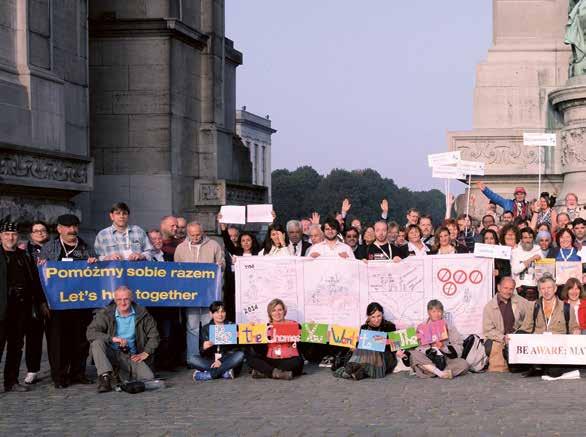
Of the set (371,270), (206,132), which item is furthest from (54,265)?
(206,132)

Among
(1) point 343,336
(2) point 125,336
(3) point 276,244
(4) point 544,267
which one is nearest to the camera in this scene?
(2) point 125,336

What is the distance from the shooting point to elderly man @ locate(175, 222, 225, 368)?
1545cm

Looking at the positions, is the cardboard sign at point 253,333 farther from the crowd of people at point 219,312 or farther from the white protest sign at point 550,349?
the white protest sign at point 550,349

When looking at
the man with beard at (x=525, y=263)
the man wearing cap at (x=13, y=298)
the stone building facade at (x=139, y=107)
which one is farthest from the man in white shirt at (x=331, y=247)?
the man wearing cap at (x=13, y=298)

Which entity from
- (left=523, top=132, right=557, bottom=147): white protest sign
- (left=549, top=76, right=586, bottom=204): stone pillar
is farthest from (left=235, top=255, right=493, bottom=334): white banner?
(left=549, top=76, right=586, bottom=204): stone pillar

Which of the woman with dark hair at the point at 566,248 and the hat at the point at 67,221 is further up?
the hat at the point at 67,221

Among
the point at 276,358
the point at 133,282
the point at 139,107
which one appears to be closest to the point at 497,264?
the point at 276,358

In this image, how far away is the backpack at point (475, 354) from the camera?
14.9 m

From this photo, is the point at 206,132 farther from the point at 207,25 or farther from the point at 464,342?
the point at 464,342

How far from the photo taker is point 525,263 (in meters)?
16.0

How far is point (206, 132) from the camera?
23.0 metres

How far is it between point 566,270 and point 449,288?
4.77ft

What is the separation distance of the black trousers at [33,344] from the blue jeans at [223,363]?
1.77 metres

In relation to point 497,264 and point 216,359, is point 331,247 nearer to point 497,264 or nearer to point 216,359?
point 497,264
